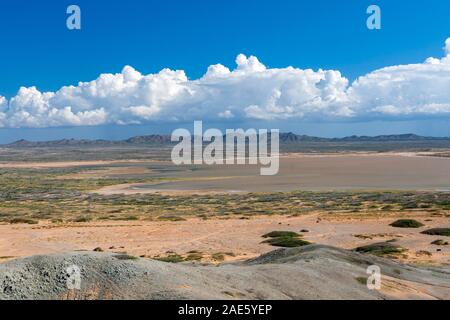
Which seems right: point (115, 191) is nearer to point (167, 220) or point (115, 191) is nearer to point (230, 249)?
point (167, 220)

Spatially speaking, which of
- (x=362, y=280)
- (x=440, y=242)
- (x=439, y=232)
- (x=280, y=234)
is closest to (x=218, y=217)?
(x=280, y=234)

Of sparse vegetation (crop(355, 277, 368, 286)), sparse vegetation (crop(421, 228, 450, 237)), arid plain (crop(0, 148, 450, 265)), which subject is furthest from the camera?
sparse vegetation (crop(421, 228, 450, 237))

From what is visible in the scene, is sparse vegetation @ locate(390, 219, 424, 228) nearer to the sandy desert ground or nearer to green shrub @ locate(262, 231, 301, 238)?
the sandy desert ground

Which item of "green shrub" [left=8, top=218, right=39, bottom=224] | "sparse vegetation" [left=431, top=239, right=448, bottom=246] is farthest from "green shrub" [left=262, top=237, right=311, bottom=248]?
"green shrub" [left=8, top=218, right=39, bottom=224]

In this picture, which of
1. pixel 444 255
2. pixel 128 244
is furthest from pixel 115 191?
pixel 444 255

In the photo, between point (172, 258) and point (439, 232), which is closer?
point (172, 258)

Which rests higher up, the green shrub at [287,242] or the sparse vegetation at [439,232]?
the sparse vegetation at [439,232]

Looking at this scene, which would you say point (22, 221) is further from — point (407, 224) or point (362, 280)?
point (362, 280)

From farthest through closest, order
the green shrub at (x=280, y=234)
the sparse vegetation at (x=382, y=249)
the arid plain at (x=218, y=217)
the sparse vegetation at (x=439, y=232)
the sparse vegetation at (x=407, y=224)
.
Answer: the sparse vegetation at (x=407, y=224)
the green shrub at (x=280, y=234)
the sparse vegetation at (x=439, y=232)
the arid plain at (x=218, y=217)
the sparse vegetation at (x=382, y=249)

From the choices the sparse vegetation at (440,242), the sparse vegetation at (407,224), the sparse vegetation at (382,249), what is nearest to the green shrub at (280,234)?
the sparse vegetation at (382,249)

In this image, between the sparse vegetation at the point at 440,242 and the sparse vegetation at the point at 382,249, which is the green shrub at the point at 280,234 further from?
the sparse vegetation at the point at 440,242

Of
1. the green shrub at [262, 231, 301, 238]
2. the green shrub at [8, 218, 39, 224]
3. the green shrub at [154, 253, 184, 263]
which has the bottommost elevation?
the green shrub at [8, 218, 39, 224]
